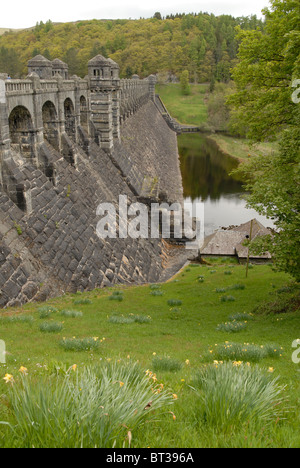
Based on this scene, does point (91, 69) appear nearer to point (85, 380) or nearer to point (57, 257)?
point (57, 257)

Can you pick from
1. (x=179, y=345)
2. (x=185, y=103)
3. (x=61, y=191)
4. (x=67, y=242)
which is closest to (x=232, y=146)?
(x=185, y=103)

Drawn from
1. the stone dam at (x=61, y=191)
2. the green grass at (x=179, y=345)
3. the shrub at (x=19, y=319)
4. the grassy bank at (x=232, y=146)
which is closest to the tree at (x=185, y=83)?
the grassy bank at (x=232, y=146)

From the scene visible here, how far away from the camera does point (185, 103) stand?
119562 mm

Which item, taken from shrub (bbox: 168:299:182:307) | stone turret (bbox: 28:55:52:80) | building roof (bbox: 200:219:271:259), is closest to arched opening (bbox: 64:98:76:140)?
stone turret (bbox: 28:55:52:80)

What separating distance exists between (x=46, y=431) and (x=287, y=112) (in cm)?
1566

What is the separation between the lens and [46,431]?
317 centimetres

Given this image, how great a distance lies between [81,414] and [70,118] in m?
25.2

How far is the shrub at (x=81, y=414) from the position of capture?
10.4 ft

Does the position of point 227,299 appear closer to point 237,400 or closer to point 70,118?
point 237,400

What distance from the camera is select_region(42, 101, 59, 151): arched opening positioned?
22.1m

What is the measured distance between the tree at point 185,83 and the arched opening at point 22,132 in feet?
378

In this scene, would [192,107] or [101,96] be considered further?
[192,107]

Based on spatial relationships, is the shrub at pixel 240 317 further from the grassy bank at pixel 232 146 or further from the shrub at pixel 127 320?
the grassy bank at pixel 232 146
